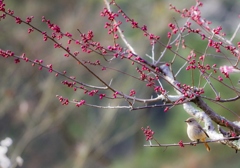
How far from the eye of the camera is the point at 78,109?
9.80 meters

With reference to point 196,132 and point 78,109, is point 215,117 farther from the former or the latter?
point 78,109

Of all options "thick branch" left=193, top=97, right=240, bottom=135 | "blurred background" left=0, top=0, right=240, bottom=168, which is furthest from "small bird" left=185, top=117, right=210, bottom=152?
"blurred background" left=0, top=0, right=240, bottom=168

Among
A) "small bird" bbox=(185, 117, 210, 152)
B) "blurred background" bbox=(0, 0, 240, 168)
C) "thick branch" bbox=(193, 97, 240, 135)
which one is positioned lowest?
"thick branch" bbox=(193, 97, 240, 135)

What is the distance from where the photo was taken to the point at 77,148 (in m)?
9.85

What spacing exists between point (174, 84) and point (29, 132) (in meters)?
6.03

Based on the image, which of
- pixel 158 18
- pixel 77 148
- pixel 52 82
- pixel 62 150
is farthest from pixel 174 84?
pixel 62 150

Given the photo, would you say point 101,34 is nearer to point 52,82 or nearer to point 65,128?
point 52,82

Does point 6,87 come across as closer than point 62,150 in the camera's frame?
Yes

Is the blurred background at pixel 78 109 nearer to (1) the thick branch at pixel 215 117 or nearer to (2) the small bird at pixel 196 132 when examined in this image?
(2) the small bird at pixel 196 132

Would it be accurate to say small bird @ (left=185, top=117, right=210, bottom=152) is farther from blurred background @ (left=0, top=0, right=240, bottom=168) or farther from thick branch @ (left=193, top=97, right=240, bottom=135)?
blurred background @ (left=0, top=0, right=240, bottom=168)

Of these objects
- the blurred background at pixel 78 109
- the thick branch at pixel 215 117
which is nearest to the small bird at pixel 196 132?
the thick branch at pixel 215 117

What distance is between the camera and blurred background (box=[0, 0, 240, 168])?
28.0 feet

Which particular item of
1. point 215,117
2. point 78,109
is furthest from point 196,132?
point 78,109

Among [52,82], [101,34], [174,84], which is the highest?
[101,34]
